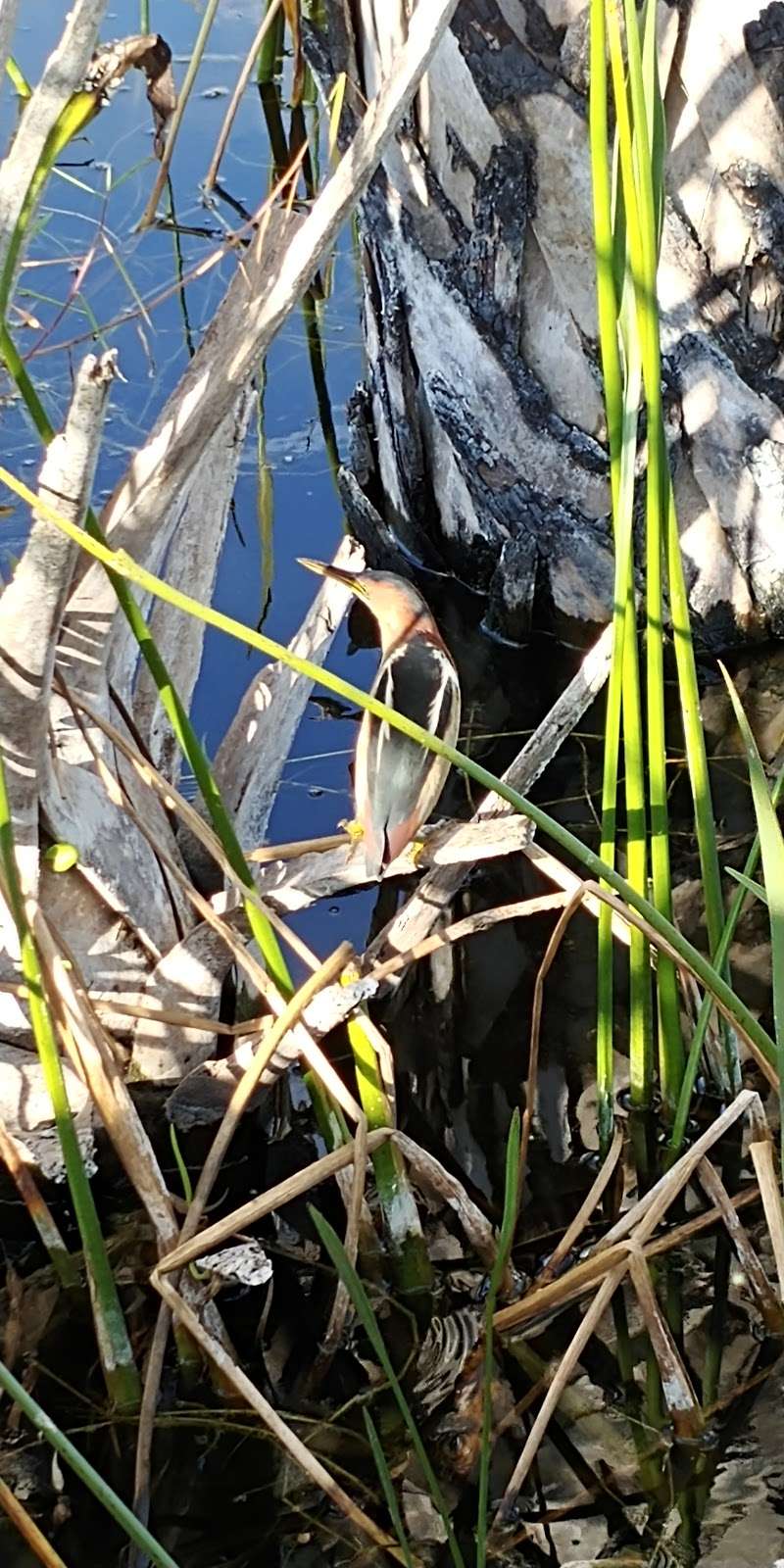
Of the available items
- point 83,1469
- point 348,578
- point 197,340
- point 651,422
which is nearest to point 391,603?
point 348,578

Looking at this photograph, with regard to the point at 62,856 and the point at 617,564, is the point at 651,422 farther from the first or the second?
the point at 62,856

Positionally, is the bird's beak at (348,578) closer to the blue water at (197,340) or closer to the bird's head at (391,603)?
the bird's head at (391,603)

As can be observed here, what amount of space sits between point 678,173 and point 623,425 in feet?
5.28

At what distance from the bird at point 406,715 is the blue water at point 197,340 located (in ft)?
2.01

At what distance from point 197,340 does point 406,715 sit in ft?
7.39

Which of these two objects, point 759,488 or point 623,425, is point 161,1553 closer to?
point 623,425

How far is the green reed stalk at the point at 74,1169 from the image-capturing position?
60.8 inches

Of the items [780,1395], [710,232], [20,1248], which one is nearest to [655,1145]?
[780,1395]

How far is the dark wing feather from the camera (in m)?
2.01

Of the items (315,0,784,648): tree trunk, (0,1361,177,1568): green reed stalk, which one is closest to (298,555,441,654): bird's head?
(315,0,784,648): tree trunk

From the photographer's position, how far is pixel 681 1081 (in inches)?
78.7

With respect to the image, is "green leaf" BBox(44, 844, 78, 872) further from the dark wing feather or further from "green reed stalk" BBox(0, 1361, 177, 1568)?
"green reed stalk" BBox(0, 1361, 177, 1568)

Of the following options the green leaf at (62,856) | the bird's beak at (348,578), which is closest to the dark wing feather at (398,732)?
the bird's beak at (348,578)

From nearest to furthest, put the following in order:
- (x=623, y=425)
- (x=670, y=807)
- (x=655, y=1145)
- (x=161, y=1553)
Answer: (x=161, y=1553), (x=623, y=425), (x=655, y=1145), (x=670, y=807)
